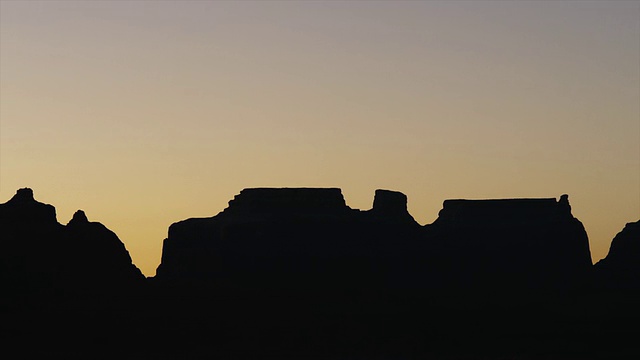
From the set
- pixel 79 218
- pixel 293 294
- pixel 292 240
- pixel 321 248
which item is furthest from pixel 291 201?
pixel 79 218

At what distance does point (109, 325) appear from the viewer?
145m

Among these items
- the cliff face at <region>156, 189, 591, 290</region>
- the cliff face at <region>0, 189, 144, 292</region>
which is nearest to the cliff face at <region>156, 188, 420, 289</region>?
the cliff face at <region>156, 189, 591, 290</region>

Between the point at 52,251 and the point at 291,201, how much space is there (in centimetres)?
5488

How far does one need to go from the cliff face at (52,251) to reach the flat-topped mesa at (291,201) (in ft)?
141

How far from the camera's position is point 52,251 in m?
144

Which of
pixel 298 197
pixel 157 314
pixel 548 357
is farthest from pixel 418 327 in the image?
pixel 298 197

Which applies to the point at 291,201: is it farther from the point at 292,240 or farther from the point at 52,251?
the point at 52,251

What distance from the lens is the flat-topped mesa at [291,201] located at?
196 m

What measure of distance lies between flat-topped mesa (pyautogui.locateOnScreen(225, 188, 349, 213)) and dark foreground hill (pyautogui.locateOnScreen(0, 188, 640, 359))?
15 centimetres

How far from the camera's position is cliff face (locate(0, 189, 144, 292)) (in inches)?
5527

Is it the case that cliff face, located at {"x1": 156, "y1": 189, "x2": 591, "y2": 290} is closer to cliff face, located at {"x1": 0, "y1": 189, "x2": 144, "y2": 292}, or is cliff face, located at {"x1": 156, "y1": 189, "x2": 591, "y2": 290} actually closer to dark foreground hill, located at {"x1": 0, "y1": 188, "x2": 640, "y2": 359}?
dark foreground hill, located at {"x1": 0, "y1": 188, "x2": 640, "y2": 359}

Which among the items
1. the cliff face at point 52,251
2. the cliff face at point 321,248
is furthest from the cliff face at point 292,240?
the cliff face at point 52,251

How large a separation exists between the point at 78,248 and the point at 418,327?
32249 millimetres

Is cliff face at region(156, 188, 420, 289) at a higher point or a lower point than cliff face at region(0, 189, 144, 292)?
higher
